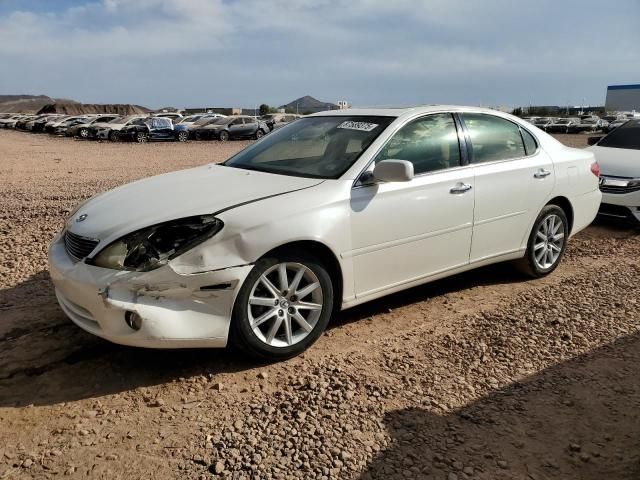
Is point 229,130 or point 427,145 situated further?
point 229,130

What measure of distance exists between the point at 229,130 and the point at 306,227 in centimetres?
3125

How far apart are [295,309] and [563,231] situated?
3.18 m

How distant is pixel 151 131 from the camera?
105ft

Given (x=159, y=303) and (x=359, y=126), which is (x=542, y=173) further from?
(x=159, y=303)

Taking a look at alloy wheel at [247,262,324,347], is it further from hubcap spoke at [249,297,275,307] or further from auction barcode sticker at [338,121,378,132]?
auction barcode sticker at [338,121,378,132]

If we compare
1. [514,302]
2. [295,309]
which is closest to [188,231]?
[295,309]

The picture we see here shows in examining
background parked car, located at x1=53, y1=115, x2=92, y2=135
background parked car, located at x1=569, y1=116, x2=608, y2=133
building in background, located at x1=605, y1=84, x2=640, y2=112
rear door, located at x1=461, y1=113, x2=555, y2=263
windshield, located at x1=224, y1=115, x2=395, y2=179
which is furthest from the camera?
building in background, located at x1=605, y1=84, x2=640, y2=112

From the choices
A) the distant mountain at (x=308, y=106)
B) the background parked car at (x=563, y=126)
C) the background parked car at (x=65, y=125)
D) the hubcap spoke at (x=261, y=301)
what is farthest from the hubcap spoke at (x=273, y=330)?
the background parked car at (x=563, y=126)

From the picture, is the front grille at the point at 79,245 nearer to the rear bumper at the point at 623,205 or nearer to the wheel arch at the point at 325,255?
the wheel arch at the point at 325,255

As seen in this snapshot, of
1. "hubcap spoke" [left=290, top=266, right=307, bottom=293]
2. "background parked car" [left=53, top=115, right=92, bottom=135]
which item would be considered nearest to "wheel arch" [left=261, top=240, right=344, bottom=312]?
"hubcap spoke" [left=290, top=266, right=307, bottom=293]

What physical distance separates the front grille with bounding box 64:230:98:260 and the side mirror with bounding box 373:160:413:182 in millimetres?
1854

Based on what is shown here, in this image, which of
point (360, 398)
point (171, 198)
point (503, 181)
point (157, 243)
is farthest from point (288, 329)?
point (503, 181)

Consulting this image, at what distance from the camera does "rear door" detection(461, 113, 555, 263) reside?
453cm

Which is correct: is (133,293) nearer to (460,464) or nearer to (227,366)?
(227,366)
